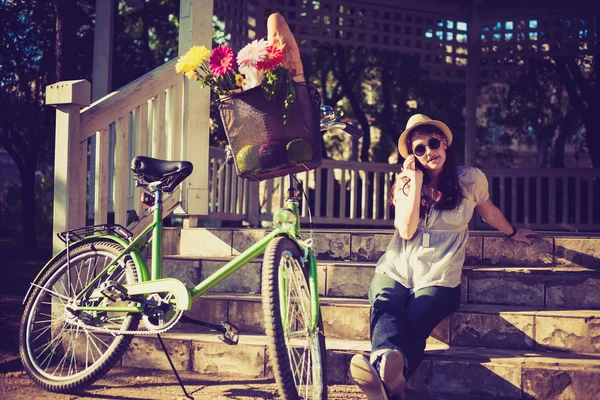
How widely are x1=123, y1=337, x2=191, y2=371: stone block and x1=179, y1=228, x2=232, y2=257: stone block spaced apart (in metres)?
1.24

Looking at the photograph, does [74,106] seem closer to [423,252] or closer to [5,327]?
[5,327]

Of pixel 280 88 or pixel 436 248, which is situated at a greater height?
pixel 280 88

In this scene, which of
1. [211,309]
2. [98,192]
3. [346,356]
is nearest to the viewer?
[346,356]

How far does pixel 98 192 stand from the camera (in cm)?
471

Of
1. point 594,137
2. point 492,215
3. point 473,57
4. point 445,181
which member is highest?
point 473,57

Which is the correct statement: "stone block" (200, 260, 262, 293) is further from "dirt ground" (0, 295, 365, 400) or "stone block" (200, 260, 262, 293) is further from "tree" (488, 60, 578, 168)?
"tree" (488, 60, 578, 168)

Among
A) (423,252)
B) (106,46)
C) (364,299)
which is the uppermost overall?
Result: (106,46)

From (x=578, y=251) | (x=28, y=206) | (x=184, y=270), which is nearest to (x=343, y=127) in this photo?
(x=184, y=270)

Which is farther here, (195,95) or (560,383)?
(195,95)

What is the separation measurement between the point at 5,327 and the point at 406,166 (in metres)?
3.16

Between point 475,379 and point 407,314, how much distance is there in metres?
0.47

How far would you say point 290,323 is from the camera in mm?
3055

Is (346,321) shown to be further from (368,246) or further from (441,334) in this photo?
(368,246)

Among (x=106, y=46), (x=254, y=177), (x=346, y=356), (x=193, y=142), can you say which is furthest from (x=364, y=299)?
(x=106, y=46)
